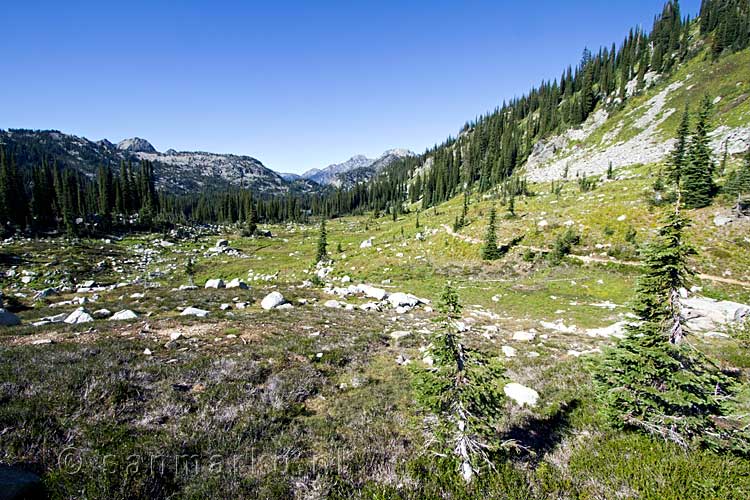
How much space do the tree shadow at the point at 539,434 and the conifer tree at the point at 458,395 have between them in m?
1.22

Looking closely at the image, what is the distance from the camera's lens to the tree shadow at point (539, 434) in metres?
6.10

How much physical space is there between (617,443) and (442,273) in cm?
2793

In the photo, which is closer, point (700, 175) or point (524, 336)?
point (524, 336)

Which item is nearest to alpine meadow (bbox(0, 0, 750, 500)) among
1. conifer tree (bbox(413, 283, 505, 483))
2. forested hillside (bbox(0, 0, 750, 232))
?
conifer tree (bbox(413, 283, 505, 483))

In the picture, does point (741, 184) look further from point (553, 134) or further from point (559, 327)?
point (553, 134)

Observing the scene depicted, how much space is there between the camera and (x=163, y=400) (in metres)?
7.32

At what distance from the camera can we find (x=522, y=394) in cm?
879

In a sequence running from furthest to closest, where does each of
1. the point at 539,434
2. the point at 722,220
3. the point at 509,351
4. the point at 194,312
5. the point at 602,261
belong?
the point at 602,261, the point at 722,220, the point at 194,312, the point at 509,351, the point at 539,434

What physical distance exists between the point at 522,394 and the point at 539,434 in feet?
6.10

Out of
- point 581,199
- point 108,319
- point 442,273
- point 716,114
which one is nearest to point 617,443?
point 108,319

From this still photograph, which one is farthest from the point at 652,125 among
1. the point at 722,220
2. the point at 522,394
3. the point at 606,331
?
the point at 522,394

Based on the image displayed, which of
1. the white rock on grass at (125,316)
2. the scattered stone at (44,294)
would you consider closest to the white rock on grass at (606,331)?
the white rock on grass at (125,316)

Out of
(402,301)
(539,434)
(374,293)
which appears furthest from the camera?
(374,293)

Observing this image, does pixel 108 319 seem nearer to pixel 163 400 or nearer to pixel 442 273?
pixel 163 400
